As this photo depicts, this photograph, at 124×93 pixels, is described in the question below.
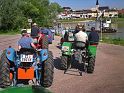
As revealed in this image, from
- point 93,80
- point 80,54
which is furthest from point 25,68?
point 80,54

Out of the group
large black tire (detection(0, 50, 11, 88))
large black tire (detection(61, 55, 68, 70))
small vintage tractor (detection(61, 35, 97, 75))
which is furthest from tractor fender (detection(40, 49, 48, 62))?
large black tire (detection(61, 55, 68, 70))

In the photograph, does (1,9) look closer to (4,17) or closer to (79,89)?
(4,17)

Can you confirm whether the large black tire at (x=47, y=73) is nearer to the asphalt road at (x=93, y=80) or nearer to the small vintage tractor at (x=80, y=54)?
the asphalt road at (x=93, y=80)

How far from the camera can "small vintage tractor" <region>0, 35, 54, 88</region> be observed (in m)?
9.37

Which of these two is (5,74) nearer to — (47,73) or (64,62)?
(47,73)

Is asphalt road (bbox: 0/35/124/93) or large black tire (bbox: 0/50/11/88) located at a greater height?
large black tire (bbox: 0/50/11/88)

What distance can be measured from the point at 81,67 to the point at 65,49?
1.43 meters

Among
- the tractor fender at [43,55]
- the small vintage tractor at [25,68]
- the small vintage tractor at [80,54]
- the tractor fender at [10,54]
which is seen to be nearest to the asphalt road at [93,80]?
the small vintage tractor at [80,54]

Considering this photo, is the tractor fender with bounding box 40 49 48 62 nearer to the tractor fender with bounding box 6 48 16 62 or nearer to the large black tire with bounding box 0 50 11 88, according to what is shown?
the tractor fender with bounding box 6 48 16 62

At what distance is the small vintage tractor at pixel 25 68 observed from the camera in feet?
30.7

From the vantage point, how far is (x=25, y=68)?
9.33 meters

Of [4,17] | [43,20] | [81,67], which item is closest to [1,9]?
[4,17]

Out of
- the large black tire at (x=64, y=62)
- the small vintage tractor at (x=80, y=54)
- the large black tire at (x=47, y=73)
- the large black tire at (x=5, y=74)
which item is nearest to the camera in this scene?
the large black tire at (x=5, y=74)

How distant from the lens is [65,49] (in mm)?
12898
